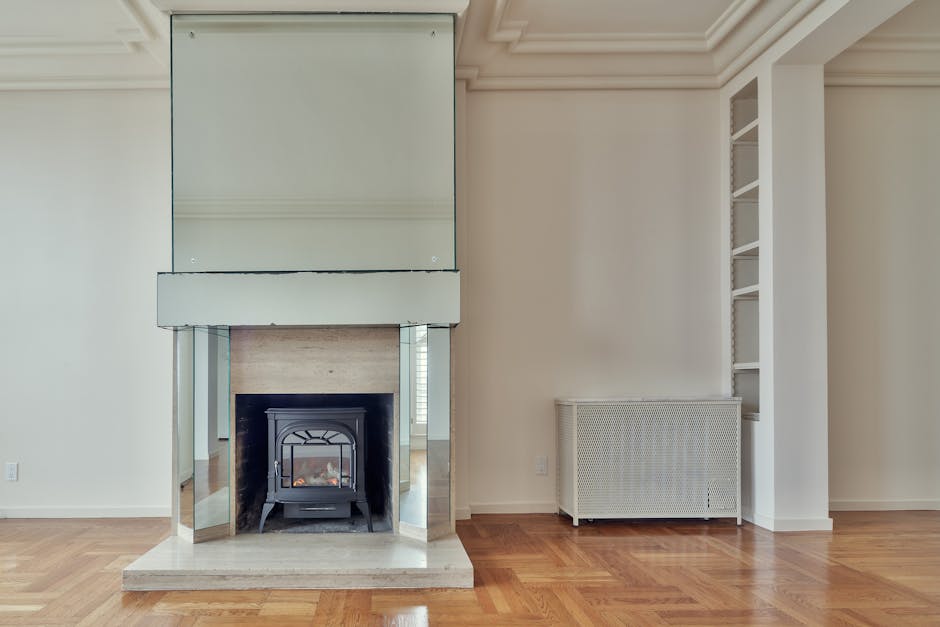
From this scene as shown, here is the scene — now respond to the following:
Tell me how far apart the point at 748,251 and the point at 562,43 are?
59.2 inches

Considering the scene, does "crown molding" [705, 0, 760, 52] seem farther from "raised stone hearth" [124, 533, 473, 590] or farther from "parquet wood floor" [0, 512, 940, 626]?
"raised stone hearth" [124, 533, 473, 590]

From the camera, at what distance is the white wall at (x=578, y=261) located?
14.8 feet

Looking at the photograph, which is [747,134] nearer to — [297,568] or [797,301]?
[797,301]

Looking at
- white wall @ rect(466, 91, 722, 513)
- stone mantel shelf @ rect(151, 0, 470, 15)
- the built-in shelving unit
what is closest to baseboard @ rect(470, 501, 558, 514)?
white wall @ rect(466, 91, 722, 513)

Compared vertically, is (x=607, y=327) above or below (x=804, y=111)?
below

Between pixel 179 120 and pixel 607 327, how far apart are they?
247 centimetres

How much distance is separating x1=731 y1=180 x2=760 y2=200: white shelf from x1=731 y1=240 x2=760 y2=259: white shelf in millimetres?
255

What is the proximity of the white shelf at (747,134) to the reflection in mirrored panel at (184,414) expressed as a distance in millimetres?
3031

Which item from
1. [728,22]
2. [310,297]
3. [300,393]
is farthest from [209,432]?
[728,22]

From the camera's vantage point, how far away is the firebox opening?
383 centimetres

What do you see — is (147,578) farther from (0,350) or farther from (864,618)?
(864,618)

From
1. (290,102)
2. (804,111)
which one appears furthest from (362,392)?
(804,111)

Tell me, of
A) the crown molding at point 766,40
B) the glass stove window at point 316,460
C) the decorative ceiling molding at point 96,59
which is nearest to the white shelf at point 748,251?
the crown molding at point 766,40

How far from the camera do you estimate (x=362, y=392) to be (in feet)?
12.6
